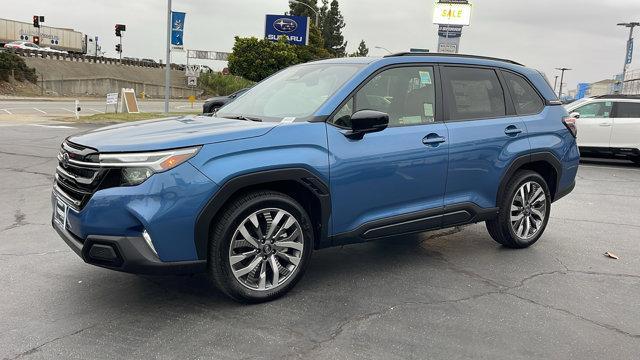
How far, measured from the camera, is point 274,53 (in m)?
35.2

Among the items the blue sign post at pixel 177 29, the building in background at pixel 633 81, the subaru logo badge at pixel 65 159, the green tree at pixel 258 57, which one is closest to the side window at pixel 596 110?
the subaru logo badge at pixel 65 159

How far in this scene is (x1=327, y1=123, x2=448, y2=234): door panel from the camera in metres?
3.99

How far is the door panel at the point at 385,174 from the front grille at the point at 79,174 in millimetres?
1556

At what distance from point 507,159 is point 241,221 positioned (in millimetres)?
2639

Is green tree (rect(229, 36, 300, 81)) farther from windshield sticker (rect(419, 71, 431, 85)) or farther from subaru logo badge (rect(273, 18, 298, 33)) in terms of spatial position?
windshield sticker (rect(419, 71, 431, 85))

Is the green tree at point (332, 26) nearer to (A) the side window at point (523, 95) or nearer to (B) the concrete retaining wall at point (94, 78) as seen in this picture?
(B) the concrete retaining wall at point (94, 78)

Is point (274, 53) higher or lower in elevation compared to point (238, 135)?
higher

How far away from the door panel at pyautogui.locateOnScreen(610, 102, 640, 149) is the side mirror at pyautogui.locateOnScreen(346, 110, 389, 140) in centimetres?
1108

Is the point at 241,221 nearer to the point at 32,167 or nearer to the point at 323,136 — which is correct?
the point at 323,136

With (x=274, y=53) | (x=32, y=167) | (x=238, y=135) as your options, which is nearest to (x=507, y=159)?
(x=238, y=135)

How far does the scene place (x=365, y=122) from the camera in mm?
3922

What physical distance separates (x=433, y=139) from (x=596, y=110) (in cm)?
1067

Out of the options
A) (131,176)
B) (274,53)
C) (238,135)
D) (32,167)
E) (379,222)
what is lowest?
(32,167)

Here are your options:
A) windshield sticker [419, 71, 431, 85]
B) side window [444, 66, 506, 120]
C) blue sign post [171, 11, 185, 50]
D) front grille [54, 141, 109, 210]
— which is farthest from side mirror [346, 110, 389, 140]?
blue sign post [171, 11, 185, 50]
